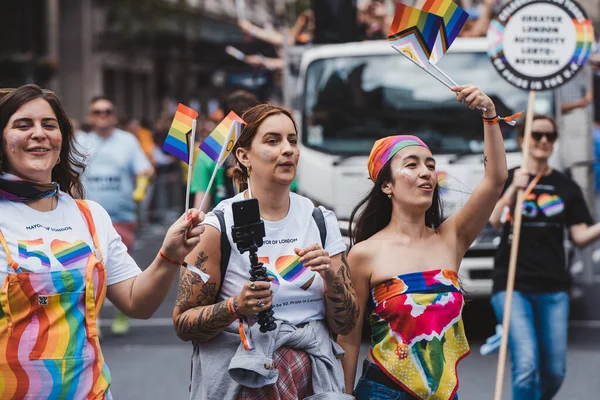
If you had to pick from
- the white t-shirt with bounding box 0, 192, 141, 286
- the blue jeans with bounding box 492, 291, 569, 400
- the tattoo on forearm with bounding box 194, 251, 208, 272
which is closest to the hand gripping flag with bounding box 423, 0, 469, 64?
the tattoo on forearm with bounding box 194, 251, 208, 272

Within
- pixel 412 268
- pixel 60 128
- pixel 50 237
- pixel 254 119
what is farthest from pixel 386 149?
pixel 50 237

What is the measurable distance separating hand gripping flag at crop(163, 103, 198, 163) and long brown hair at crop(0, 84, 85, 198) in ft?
1.32

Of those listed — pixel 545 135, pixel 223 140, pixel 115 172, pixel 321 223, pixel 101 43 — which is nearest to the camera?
pixel 223 140

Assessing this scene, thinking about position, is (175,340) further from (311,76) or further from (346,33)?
(346,33)

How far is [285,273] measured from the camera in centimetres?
371

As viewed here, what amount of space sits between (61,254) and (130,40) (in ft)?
95.2

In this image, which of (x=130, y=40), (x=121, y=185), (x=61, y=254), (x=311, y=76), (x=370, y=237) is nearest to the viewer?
(x=61, y=254)

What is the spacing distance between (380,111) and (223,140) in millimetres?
6257

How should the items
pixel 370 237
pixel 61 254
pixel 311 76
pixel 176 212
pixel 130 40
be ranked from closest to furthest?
pixel 61 254
pixel 370 237
pixel 311 76
pixel 176 212
pixel 130 40

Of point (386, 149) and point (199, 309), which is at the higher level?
point (386, 149)

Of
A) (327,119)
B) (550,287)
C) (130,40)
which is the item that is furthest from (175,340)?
(130,40)

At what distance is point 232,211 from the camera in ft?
11.7

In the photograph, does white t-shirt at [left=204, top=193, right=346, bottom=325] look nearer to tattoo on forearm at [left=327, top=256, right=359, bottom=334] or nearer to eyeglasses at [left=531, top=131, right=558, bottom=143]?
tattoo on forearm at [left=327, top=256, right=359, bottom=334]

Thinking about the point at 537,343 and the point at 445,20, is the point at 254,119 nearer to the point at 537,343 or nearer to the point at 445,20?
the point at 445,20
